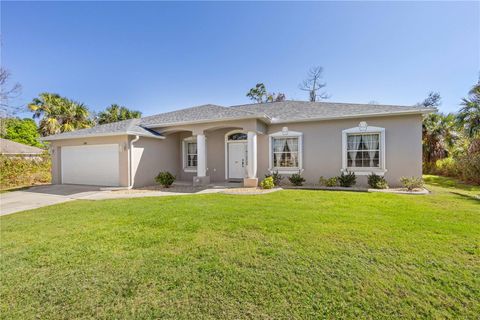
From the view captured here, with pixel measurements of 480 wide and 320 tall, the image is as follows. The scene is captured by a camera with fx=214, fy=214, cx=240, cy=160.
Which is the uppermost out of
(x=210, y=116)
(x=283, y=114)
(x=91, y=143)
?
(x=283, y=114)

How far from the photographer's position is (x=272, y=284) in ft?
9.64

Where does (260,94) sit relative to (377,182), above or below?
above

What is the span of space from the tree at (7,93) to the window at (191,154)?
1150 centimetres

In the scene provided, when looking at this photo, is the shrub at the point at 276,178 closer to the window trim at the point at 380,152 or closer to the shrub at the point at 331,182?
the shrub at the point at 331,182

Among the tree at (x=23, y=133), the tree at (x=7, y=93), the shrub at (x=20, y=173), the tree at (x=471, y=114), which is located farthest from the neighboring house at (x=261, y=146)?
the tree at (x=23, y=133)

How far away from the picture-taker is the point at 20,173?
14.1 meters

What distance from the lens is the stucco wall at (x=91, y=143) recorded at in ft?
37.3

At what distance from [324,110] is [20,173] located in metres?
19.8

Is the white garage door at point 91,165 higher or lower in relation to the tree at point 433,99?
lower

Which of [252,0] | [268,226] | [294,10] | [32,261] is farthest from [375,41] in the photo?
[32,261]

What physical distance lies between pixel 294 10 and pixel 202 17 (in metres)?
5.08

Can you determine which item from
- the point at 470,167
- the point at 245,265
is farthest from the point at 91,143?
the point at 470,167

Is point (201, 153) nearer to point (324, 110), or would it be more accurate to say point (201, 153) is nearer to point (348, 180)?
point (324, 110)

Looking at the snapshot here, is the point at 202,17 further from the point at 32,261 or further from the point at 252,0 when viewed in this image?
the point at 32,261
